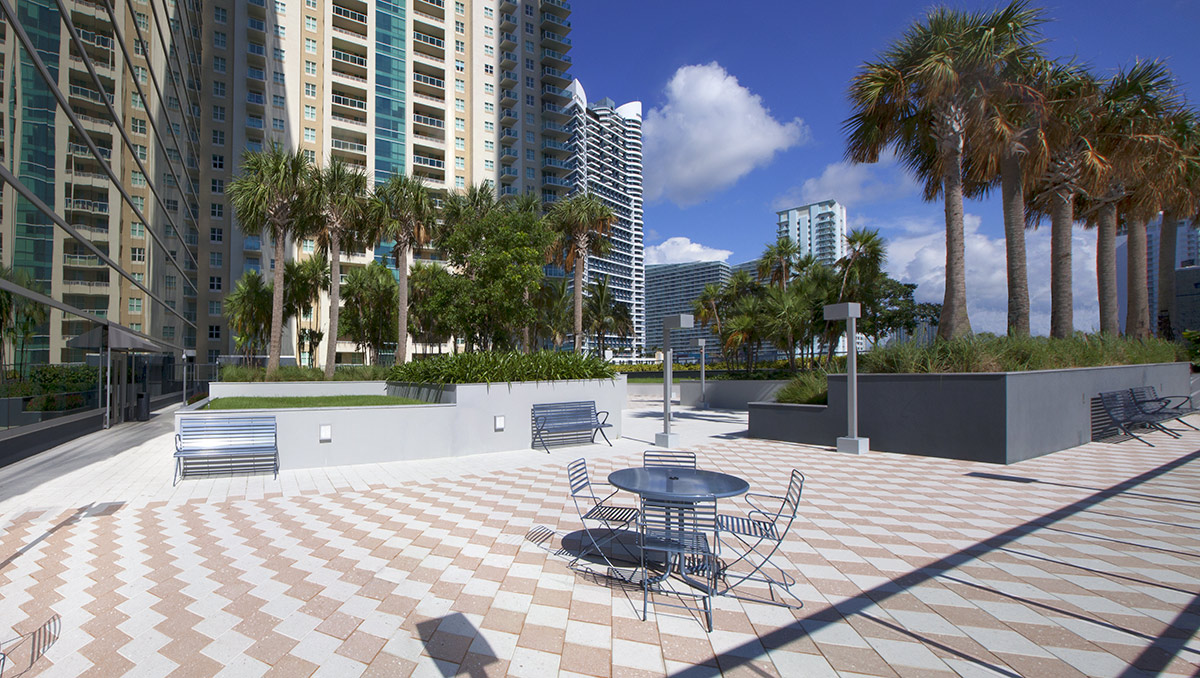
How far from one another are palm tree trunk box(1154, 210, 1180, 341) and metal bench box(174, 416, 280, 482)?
28811 millimetres

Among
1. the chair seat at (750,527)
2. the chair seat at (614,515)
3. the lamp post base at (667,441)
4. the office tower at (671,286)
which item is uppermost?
the office tower at (671,286)

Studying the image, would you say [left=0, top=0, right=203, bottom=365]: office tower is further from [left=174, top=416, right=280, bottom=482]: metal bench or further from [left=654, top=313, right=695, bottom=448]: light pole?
[left=654, top=313, right=695, bottom=448]: light pole

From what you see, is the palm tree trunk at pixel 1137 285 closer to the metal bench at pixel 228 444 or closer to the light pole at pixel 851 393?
the light pole at pixel 851 393

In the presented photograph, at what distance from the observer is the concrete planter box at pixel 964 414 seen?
948 centimetres

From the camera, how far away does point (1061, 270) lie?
15359 mm

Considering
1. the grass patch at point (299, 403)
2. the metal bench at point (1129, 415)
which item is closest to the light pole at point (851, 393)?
the metal bench at point (1129, 415)

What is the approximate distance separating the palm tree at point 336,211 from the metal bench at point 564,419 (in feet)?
49.2

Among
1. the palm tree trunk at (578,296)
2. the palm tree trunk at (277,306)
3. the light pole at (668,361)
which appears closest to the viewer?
the light pole at (668,361)

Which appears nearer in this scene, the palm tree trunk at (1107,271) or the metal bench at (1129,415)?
the metal bench at (1129,415)

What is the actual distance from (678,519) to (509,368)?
7.65 meters

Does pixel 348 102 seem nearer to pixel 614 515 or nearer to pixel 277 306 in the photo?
pixel 277 306

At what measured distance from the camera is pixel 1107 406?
11703 mm

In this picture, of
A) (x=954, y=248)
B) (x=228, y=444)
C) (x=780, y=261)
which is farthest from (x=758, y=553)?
(x=780, y=261)

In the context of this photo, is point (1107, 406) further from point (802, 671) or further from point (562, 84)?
point (562, 84)
